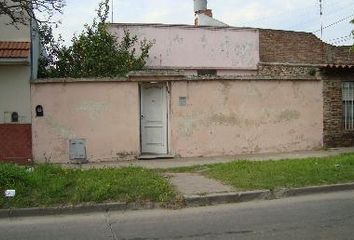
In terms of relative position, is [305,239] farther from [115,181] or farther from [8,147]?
[8,147]

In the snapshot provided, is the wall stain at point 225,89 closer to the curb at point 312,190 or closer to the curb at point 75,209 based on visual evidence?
the curb at point 312,190

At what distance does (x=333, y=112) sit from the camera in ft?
53.5

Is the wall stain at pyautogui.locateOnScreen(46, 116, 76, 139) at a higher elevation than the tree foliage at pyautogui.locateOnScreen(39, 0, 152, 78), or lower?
lower

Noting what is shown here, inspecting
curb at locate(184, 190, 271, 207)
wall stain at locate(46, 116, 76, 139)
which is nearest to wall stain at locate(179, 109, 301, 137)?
wall stain at locate(46, 116, 76, 139)

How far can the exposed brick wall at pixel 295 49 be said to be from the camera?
24.2m

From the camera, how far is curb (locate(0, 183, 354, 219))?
8.59 m

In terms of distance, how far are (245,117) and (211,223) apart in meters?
7.99

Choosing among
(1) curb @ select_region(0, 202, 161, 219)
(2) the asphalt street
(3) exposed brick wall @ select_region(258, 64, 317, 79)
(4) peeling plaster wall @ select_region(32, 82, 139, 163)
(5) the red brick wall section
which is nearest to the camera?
(2) the asphalt street

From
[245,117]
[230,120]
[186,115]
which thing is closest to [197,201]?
[186,115]

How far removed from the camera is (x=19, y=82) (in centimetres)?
1400

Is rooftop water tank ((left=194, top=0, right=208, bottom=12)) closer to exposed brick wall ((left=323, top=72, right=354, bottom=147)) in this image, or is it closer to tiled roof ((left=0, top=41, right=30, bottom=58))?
exposed brick wall ((left=323, top=72, right=354, bottom=147))

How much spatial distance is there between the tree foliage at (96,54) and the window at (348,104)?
792cm

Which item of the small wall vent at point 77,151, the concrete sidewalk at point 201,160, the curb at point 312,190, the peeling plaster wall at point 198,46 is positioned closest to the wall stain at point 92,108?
the small wall vent at point 77,151

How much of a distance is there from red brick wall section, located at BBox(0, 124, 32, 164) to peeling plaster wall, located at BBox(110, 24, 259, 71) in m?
8.69
